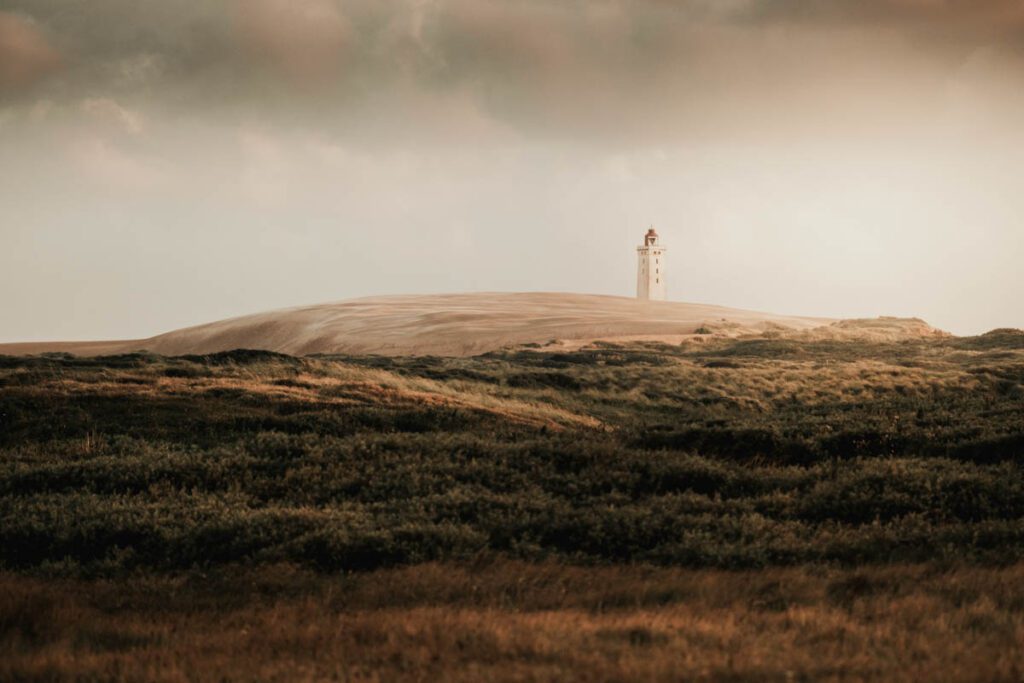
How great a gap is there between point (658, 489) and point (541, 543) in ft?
13.4

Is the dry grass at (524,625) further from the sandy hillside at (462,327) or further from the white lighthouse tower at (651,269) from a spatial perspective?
the white lighthouse tower at (651,269)

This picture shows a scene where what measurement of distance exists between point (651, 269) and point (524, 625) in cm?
15052

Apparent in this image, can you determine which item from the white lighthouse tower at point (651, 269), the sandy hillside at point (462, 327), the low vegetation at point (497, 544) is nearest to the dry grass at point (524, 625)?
the low vegetation at point (497, 544)

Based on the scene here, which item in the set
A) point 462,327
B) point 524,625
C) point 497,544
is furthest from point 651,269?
point 524,625

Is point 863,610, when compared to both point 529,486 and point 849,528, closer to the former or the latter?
point 849,528

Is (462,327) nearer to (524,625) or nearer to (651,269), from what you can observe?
(651,269)

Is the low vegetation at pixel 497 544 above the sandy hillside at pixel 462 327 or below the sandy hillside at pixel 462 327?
below

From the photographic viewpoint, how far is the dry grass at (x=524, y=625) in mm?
7938

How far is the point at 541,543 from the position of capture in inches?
529

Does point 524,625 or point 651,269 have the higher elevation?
point 651,269

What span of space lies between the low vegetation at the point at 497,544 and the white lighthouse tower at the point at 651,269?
12965 centimetres

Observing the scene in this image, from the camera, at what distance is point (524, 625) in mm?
9055

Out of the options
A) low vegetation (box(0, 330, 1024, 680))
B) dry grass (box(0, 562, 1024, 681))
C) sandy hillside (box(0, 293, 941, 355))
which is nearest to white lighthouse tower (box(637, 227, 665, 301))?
sandy hillside (box(0, 293, 941, 355))

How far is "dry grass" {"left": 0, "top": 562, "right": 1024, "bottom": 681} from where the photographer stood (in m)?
7.94
